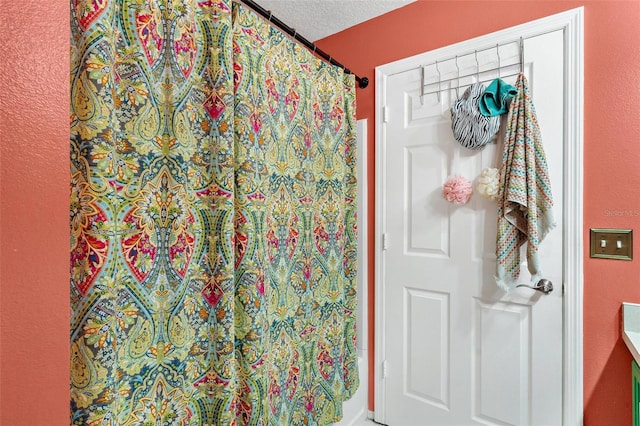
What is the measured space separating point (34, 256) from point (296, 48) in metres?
1.20

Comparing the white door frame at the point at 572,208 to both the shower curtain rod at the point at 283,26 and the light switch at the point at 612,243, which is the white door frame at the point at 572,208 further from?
the shower curtain rod at the point at 283,26

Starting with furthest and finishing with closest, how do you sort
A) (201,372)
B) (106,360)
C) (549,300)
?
(549,300) < (201,372) < (106,360)

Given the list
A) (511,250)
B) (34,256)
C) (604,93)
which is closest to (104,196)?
(34,256)

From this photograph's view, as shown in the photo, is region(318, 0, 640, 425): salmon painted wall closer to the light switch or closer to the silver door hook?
the light switch

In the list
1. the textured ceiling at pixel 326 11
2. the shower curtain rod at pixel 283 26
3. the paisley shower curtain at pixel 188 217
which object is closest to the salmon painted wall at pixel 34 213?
the paisley shower curtain at pixel 188 217

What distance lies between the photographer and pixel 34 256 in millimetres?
473

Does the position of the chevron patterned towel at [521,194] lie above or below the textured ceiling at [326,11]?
below

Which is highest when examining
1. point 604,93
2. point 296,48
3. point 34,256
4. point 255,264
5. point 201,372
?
point 296,48

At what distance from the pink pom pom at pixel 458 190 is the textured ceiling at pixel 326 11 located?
3.41 ft

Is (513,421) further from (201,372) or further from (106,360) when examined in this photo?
(106,360)

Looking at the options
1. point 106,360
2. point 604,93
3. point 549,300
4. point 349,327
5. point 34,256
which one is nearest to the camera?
point 34,256

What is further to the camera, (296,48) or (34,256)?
(296,48)

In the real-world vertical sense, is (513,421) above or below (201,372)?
below

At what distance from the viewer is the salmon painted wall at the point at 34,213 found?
447 mm
